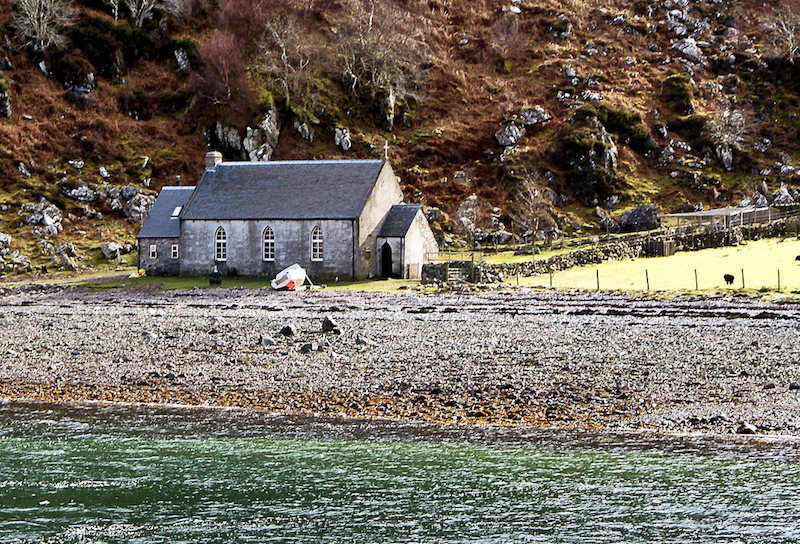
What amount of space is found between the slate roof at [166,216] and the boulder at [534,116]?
44.4 m

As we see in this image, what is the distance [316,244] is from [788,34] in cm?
8199

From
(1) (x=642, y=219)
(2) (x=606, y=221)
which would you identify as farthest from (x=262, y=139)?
(1) (x=642, y=219)

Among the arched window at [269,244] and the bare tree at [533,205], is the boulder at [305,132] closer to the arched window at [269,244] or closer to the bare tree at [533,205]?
the bare tree at [533,205]

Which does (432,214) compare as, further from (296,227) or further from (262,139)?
(296,227)

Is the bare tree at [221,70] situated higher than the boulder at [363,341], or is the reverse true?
the bare tree at [221,70]

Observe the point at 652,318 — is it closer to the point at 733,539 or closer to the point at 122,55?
the point at 733,539

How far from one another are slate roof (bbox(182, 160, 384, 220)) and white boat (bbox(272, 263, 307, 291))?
16.5 ft

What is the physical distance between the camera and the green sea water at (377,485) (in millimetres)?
15688

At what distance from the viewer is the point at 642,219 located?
3086 inches

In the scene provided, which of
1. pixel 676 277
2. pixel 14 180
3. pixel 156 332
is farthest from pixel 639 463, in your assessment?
pixel 14 180

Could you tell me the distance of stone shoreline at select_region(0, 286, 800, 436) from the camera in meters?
22.5

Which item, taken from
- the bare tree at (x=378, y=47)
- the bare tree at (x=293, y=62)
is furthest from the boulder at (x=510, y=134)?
the bare tree at (x=293, y=62)

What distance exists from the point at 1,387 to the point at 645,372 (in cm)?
1823

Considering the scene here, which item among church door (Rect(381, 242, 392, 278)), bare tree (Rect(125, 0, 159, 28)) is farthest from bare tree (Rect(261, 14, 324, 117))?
church door (Rect(381, 242, 392, 278))
